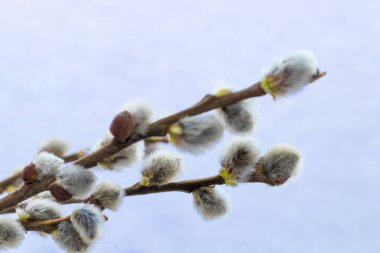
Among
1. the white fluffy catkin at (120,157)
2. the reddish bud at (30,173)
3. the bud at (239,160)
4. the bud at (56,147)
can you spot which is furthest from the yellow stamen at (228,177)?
the bud at (56,147)

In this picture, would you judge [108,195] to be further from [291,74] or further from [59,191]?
[291,74]

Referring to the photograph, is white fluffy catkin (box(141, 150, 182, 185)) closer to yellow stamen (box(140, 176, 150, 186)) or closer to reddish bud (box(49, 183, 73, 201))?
yellow stamen (box(140, 176, 150, 186))

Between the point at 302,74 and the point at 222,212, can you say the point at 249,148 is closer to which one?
the point at 222,212

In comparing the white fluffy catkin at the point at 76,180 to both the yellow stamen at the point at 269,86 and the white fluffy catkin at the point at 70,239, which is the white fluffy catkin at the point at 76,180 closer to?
the white fluffy catkin at the point at 70,239

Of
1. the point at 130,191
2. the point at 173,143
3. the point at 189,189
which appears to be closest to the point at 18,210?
the point at 130,191

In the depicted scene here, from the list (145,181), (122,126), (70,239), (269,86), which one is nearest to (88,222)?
(70,239)

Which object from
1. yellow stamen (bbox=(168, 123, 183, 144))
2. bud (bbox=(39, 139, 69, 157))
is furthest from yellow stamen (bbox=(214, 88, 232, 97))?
bud (bbox=(39, 139, 69, 157))
